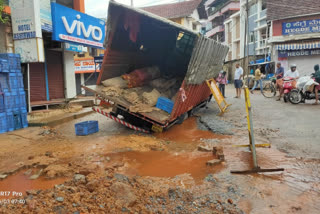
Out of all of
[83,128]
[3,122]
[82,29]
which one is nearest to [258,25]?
[82,29]

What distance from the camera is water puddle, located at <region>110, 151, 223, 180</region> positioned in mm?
3725

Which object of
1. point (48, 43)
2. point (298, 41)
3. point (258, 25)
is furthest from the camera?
point (258, 25)

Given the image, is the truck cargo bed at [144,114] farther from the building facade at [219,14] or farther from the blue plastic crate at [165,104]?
the building facade at [219,14]

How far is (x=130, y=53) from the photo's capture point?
8.05m

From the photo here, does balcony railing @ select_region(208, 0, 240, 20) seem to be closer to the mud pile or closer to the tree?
the tree

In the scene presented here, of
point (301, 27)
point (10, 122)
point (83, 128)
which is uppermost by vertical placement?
point (301, 27)

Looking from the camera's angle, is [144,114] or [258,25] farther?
[258,25]

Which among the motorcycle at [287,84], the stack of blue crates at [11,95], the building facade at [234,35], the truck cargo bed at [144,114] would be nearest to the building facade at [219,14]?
the building facade at [234,35]

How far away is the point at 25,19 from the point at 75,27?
2174 mm

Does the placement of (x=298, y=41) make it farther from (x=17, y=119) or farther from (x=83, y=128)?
(x=17, y=119)

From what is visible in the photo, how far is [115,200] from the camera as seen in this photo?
267 centimetres

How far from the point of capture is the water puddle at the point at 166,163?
372cm

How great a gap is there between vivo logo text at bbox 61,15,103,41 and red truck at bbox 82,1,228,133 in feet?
10.3

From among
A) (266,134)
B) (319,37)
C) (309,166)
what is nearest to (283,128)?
(266,134)
